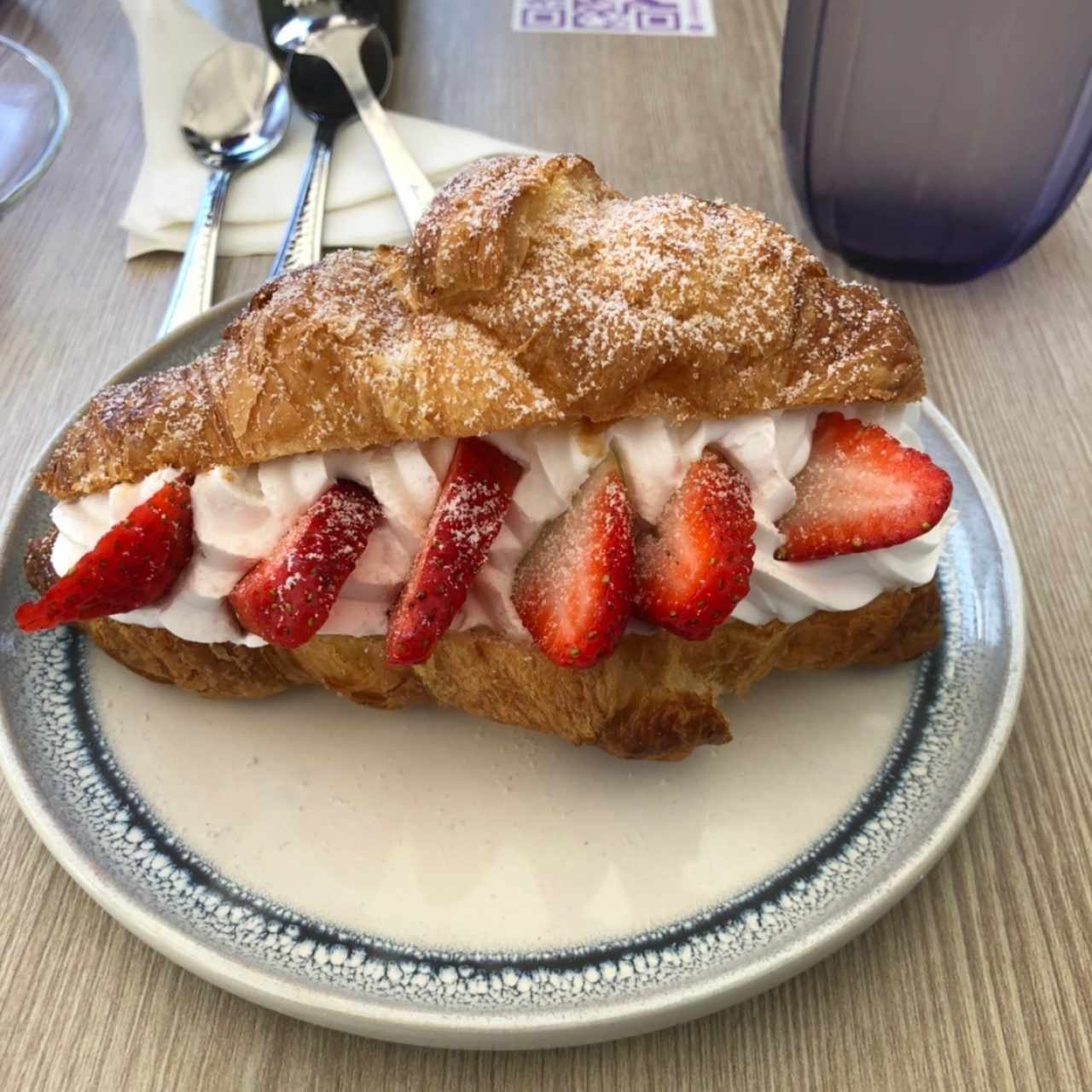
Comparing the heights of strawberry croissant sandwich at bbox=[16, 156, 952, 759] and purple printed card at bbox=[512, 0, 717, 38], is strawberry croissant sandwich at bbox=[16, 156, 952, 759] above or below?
above

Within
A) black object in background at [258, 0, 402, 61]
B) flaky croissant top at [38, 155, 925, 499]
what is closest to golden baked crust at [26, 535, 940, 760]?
flaky croissant top at [38, 155, 925, 499]

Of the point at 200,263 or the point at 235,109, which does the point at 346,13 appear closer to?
the point at 235,109

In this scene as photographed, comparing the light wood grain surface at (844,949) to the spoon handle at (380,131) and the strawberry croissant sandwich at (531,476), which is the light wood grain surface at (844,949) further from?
the strawberry croissant sandwich at (531,476)

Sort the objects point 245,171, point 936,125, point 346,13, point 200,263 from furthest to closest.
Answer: point 346,13 < point 245,171 < point 200,263 < point 936,125

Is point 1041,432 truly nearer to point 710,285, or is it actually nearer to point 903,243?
point 903,243

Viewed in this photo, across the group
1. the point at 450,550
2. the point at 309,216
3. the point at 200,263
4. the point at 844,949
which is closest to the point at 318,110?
the point at 309,216

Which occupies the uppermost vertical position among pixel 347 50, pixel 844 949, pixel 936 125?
pixel 347 50

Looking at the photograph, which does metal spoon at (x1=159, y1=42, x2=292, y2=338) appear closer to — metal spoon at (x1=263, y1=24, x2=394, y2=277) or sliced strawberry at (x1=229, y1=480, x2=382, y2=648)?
metal spoon at (x1=263, y1=24, x2=394, y2=277)
